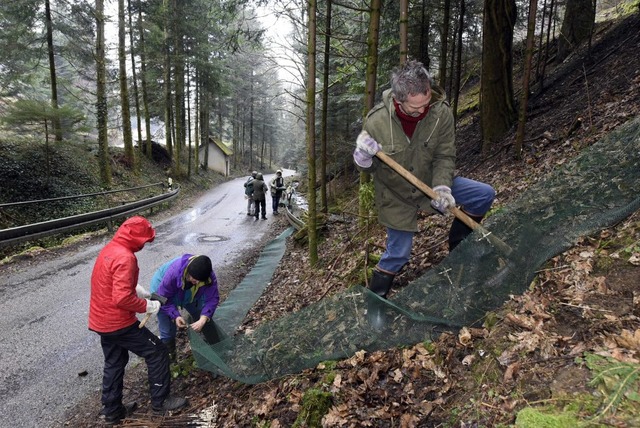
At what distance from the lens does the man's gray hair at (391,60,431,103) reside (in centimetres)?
296

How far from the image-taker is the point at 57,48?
16.2 metres

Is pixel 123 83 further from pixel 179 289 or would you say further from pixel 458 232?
pixel 458 232

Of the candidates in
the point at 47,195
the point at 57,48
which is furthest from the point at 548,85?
the point at 57,48

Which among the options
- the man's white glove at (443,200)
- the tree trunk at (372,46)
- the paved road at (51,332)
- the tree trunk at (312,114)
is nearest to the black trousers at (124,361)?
the paved road at (51,332)

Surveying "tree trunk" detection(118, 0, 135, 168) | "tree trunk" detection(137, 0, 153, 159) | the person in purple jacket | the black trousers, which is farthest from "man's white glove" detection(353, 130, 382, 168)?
"tree trunk" detection(137, 0, 153, 159)

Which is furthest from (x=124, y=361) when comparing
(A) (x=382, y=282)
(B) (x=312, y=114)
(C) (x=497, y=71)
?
(C) (x=497, y=71)

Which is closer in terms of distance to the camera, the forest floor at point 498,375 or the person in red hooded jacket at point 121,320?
the forest floor at point 498,375

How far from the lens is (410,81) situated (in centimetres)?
297

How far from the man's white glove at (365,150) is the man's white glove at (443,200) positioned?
2.09ft

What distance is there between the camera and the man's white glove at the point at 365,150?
10.6 ft

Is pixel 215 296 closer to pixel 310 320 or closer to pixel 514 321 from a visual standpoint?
pixel 310 320

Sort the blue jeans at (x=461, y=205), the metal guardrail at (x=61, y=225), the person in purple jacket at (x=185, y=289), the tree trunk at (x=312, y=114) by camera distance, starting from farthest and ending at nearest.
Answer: the metal guardrail at (x=61, y=225)
the tree trunk at (x=312, y=114)
the person in purple jacket at (x=185, y=289)
the blue jeans at (x=461, y=205)

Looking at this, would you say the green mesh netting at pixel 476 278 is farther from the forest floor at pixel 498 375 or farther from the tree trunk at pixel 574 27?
the tree trunk at pixel 574 27

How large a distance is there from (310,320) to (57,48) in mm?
18791
